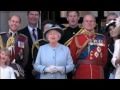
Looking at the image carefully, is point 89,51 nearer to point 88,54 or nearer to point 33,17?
point 88,54

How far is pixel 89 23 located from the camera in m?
7.42

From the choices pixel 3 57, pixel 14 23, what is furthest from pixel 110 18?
pixel 3 57

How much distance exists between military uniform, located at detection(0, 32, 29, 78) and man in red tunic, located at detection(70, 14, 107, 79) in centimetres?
62

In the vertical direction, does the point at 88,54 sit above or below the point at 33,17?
below

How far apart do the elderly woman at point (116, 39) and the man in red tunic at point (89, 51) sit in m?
0.12

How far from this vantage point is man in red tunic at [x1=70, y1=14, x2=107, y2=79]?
7426mm

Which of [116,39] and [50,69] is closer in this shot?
[50,69]

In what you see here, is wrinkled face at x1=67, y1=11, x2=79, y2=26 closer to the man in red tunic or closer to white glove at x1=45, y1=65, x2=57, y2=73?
the man in red tunic

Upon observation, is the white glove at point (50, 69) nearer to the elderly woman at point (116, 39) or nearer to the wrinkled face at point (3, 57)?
the wrinkled face at point (3, 57)

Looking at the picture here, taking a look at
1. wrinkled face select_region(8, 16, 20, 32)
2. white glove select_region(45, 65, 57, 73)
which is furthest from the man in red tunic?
wrinkled face select_region(8, 16, 20, 32)

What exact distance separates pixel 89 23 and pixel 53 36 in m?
0.50

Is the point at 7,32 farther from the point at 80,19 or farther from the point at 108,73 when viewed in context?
the point at 108,73

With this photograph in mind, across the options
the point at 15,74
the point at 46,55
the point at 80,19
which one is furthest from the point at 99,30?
the point at 15,74
